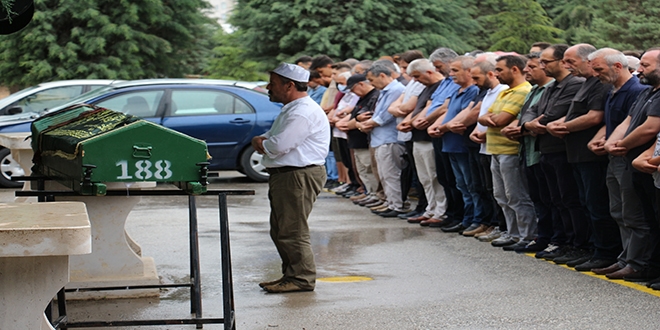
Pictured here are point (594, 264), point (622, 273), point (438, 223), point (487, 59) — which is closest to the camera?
point (622, 273)

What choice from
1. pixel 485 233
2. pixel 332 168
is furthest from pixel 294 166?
pixel 332 168

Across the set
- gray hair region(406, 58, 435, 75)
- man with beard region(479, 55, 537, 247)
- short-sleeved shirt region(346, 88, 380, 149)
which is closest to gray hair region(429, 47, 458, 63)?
gray hair region(406, 58, 435, 75)

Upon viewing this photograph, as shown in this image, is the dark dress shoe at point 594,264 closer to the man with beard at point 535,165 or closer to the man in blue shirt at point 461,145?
the man with beard at point 535,165

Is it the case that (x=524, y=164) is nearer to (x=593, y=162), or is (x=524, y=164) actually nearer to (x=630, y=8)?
(x=593, y=162)

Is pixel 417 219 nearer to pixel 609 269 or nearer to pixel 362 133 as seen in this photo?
pixel 362 133

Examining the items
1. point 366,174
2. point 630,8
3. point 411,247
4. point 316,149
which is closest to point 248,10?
point 630,8

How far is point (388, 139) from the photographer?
13930mm

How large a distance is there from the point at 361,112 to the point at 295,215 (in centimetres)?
637

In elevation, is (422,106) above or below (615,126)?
below

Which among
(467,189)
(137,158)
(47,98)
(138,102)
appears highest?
(137,158)

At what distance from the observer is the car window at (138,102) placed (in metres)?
17.0

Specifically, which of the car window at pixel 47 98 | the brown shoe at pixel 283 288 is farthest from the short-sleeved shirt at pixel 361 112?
the car window at pixel 47 98

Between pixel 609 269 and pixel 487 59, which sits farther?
pixel 487 59

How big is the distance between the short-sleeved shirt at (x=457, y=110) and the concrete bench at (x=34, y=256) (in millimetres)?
7462
